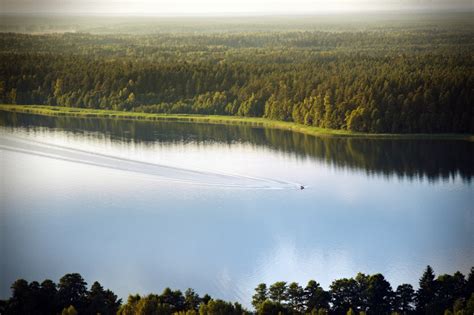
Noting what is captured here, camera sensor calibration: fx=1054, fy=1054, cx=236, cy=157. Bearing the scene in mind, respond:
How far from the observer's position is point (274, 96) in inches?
645

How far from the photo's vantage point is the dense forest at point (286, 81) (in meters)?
14.4

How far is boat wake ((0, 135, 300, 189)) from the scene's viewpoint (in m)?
11.4

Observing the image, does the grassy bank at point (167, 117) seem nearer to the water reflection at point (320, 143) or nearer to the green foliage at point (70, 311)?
the water reflection at point (320, 143)

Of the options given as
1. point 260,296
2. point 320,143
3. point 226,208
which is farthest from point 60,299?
point 320,143

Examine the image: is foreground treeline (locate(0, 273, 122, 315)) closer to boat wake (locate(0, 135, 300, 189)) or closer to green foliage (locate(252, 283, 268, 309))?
green foliage (locate(252, 283, 268, 309))

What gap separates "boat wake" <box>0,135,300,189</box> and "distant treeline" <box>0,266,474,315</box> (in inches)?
168

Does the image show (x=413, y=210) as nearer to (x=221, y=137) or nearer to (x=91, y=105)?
(x=221, y=137)

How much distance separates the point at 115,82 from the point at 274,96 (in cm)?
312

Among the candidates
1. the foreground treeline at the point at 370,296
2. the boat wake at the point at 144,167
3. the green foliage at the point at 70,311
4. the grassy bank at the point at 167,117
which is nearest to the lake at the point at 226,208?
the boat wake at the point at 144,167

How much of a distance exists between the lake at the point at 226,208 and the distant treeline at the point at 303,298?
2.36 ft

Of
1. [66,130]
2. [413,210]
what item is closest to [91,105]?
[66,130]

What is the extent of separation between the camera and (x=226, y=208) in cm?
1028

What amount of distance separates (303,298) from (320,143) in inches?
284

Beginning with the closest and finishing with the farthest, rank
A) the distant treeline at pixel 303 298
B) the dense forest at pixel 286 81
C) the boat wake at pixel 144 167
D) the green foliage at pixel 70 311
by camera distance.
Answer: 1. the green foliage at pixel 70 311
2. the distant treeline at pixel 303 298
3. the boat wake at pixel 144 167
4. the dense forest at pixel 286 81
